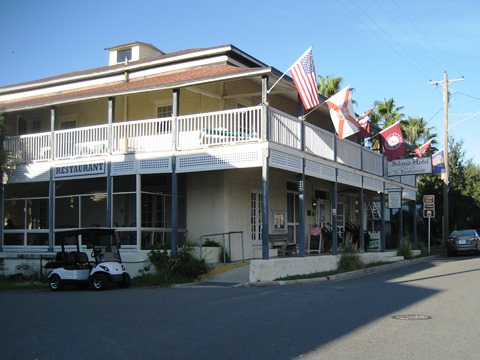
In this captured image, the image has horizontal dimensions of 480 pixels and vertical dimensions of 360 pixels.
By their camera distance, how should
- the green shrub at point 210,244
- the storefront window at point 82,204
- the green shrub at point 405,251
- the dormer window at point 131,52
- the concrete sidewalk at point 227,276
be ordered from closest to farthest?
the concrete sidewalk at point 227,276 < the green shrub at point 210,244 < the storefront window at point 82,204 < the green shrub at point 405,251 < the dormer window at point 131,52

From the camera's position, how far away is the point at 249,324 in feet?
28.9

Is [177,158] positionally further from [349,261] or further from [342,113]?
[349,261]

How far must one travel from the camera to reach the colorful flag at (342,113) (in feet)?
58.9

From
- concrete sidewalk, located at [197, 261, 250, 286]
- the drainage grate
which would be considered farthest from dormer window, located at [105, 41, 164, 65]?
the drainage grate

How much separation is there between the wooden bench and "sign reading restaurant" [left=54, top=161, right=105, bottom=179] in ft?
22.2

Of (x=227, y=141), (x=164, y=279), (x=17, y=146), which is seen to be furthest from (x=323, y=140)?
(x=17, y=146)

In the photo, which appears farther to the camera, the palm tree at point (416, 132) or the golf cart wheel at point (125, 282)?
the palm tree at point (416, 132)

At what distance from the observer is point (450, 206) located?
40938 mm

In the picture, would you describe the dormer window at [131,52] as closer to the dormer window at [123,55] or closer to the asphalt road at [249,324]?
the dormer window at [123,55]

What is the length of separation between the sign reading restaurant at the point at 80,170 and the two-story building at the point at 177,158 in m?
0.04

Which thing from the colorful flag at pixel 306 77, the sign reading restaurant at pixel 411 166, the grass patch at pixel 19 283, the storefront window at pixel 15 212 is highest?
the colorful flag at pixel 306 77

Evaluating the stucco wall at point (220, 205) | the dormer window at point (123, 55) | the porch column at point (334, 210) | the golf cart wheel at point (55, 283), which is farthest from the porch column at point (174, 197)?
the dormer window at point (123, 55)

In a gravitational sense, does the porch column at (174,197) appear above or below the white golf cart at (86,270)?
above

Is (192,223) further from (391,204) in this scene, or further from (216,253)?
(391,204)
